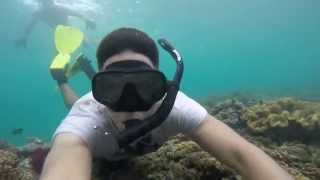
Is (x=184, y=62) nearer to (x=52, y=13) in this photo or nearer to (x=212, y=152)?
(x=52, y=13)

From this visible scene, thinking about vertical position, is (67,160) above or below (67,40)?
above

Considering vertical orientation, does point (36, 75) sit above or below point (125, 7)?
below

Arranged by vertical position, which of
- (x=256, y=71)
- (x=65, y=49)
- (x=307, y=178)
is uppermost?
(x=307, y=178)

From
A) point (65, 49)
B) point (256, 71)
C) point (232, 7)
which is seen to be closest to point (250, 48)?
point (232, 7)

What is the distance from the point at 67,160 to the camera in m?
3.04

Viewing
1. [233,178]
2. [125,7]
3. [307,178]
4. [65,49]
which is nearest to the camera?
[233,178]

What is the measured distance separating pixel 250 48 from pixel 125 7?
6357 cm

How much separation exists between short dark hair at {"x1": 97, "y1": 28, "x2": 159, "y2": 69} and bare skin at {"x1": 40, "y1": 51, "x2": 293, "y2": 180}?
69 millimetres

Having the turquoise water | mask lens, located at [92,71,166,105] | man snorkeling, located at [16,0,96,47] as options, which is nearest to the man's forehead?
mask lens, located at [92,71,166,105]

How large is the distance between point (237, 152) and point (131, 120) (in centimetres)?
94

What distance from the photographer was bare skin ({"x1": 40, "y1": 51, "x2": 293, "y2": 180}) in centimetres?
299

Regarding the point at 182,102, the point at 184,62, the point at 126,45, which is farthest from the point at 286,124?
the point at 184,62

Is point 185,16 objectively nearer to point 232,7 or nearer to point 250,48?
point 232,7

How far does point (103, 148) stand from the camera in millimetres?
3961
